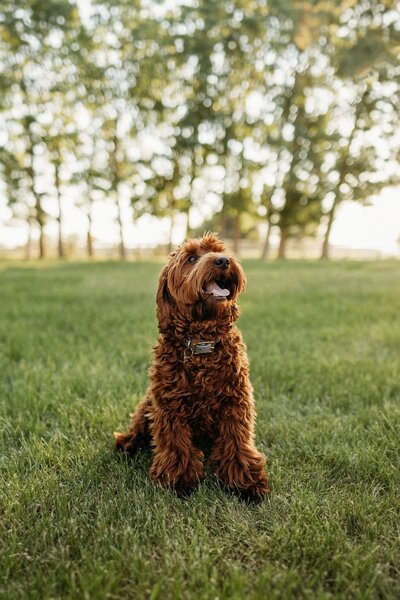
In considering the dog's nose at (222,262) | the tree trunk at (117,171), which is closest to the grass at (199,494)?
the dog's nose at (222,262)

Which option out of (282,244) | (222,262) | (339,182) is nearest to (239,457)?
(222,262)

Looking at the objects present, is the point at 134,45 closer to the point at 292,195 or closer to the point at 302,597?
the point at 292,195

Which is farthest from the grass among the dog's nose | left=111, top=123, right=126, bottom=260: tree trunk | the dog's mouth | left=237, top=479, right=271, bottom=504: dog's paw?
left=111, top=123, right=126, bottom=260: tree trunk

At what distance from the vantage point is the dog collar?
2596mm

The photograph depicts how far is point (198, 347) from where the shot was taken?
2.60 meters

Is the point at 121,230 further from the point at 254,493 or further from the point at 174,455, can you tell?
the point at 254,493

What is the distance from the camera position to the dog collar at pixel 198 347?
2596 mm

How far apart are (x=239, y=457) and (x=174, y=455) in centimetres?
40

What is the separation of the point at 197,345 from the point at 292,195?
2758cm

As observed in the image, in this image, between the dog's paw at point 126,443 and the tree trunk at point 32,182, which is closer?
the dog's paw at point 126,443

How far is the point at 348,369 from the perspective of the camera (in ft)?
15.6

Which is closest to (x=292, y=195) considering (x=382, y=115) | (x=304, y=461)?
(x=382, y=115)

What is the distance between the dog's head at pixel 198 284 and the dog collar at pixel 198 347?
149mm

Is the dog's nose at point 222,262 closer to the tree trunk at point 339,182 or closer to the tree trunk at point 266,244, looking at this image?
the tree trunk at point 339,182
